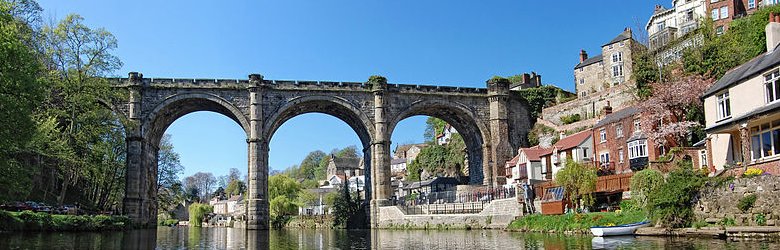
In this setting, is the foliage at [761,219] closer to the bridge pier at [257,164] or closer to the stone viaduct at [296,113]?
the stone viaduct at [296,113]

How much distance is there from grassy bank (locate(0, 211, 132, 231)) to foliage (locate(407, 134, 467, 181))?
129 feet

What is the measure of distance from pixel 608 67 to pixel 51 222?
173 feet

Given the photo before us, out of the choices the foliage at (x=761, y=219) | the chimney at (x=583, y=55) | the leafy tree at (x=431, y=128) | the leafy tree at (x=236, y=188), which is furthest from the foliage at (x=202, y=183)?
the foliage at (x=761, y=219)

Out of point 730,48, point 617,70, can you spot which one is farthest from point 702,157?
point 617,70

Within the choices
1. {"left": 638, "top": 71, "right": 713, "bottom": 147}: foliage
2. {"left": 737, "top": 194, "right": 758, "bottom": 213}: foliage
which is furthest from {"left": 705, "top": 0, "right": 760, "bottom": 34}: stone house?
{"left": 737, "top": 194, "right": 758, "bottom": 213}: foliage

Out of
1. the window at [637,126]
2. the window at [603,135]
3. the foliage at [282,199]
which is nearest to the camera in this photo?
the window at [637,126]

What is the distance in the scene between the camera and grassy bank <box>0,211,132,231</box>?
23953 millimetres

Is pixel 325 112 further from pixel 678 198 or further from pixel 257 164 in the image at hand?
pixel 678 198

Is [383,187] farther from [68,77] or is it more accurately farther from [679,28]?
[679,28]

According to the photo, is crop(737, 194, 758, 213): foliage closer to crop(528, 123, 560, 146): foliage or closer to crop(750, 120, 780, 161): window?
crop(750, 120, 780, 161): window

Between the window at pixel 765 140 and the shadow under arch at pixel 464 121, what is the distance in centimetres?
2785

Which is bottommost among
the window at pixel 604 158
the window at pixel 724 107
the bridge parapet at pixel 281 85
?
the window at pixel 604 158

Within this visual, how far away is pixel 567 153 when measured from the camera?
42.8 meters

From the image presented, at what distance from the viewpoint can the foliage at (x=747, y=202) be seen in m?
→ 18.5
